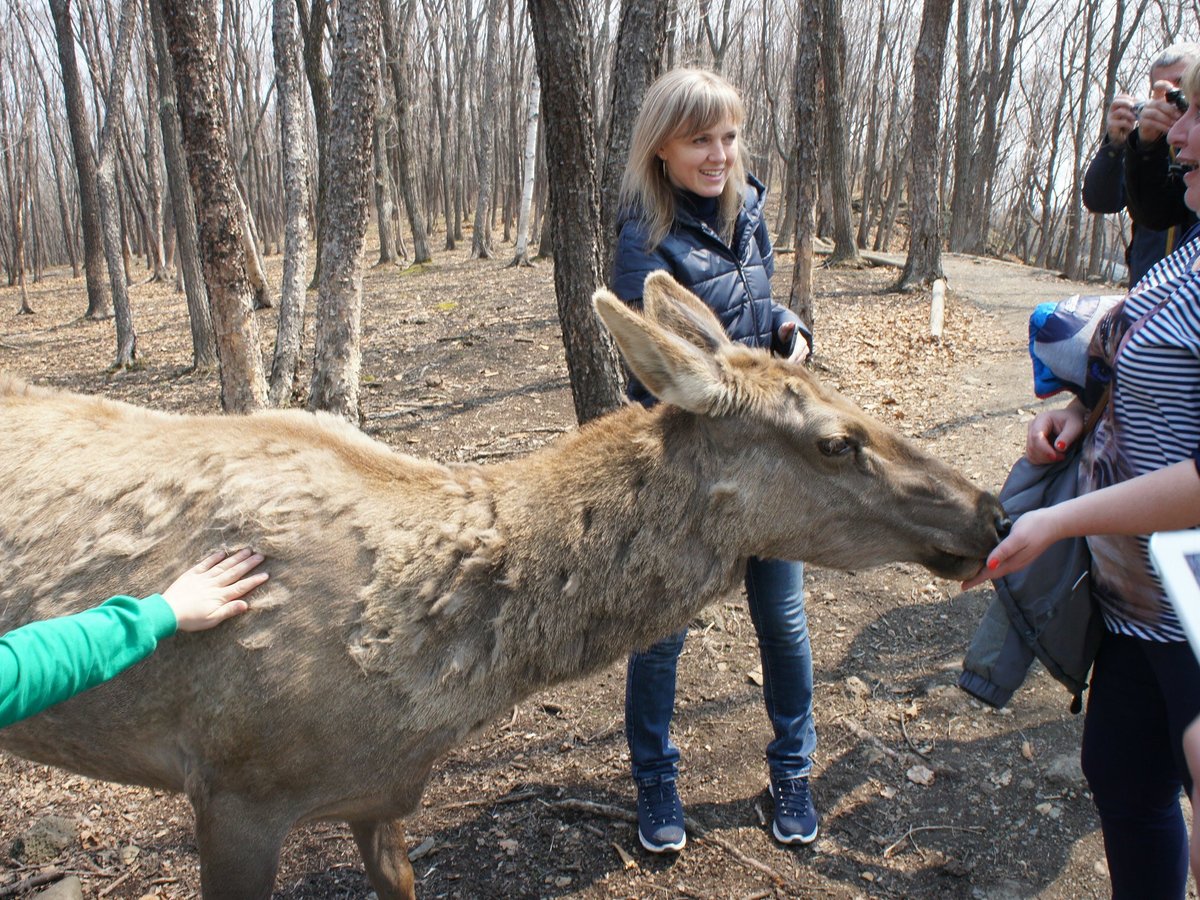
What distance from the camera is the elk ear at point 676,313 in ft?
10.2

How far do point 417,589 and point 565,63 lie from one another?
3653mm

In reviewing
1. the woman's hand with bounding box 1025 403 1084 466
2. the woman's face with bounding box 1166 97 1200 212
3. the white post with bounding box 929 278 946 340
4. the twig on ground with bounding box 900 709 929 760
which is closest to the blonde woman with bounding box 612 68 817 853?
the twig on ground with bounding box 900 709 929 760

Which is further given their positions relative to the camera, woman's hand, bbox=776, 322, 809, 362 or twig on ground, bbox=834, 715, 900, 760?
twig on ground, bbox=834, 715, 900, 760

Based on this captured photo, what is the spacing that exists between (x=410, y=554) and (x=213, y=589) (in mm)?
606

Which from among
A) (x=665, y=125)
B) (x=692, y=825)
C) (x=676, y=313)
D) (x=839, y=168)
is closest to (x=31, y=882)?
(x=692, y=825)

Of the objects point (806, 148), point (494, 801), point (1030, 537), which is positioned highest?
point (806, 148)

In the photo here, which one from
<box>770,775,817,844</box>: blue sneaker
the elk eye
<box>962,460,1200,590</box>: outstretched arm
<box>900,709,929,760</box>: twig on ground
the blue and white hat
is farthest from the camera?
<box>900,709,929,760</box>: twig on ground

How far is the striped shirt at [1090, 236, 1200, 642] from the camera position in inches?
80.4

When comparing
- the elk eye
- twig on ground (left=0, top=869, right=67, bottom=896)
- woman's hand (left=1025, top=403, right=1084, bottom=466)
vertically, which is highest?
woman's hand (left=1025, top=403, right=1084, bottom=466)

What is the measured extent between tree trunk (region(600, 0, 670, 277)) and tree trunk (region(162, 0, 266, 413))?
2796 millimetres

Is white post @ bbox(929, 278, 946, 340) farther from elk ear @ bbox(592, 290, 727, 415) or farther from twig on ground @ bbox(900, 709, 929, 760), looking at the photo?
elk ear @ bbox(592, 290, 727, 415)

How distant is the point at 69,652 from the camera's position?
2084 mm

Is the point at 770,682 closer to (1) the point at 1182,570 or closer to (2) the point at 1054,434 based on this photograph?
(2) the point at 1054,434

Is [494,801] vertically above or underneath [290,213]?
underneath
